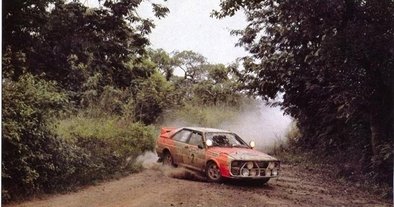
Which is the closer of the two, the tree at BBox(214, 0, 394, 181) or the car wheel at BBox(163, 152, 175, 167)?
the car wheel at BBox(163, 152, 175, 167)

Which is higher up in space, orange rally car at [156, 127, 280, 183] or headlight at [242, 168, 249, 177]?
orange rally car at [156, 127, 280, 183]

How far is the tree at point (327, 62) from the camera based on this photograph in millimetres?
4367

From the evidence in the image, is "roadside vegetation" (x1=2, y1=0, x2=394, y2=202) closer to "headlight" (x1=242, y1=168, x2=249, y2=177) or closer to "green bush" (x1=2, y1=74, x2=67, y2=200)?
"green bush" (x1=2, y1=74, x2=67, y2=200)

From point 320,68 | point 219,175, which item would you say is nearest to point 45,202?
point 219,175

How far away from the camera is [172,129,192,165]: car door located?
13.9 feet

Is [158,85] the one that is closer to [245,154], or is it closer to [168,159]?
[168,159]

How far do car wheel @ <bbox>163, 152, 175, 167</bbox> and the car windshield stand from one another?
359 millimetres

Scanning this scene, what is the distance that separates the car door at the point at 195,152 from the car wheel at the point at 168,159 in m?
0.12

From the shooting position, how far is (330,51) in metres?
4.34

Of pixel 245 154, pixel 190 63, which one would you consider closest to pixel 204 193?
pixel 245 154

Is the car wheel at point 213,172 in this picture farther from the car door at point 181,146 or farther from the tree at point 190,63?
the tree at point 190,63

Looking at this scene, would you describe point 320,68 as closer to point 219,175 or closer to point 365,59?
point 365,59

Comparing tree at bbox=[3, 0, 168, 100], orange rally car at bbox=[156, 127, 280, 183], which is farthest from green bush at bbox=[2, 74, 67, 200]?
orange rally car at bbox=[156, 127, 280, 183]

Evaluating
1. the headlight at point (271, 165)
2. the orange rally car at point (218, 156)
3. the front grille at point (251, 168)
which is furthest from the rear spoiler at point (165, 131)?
the headlight at point (271, 165)
